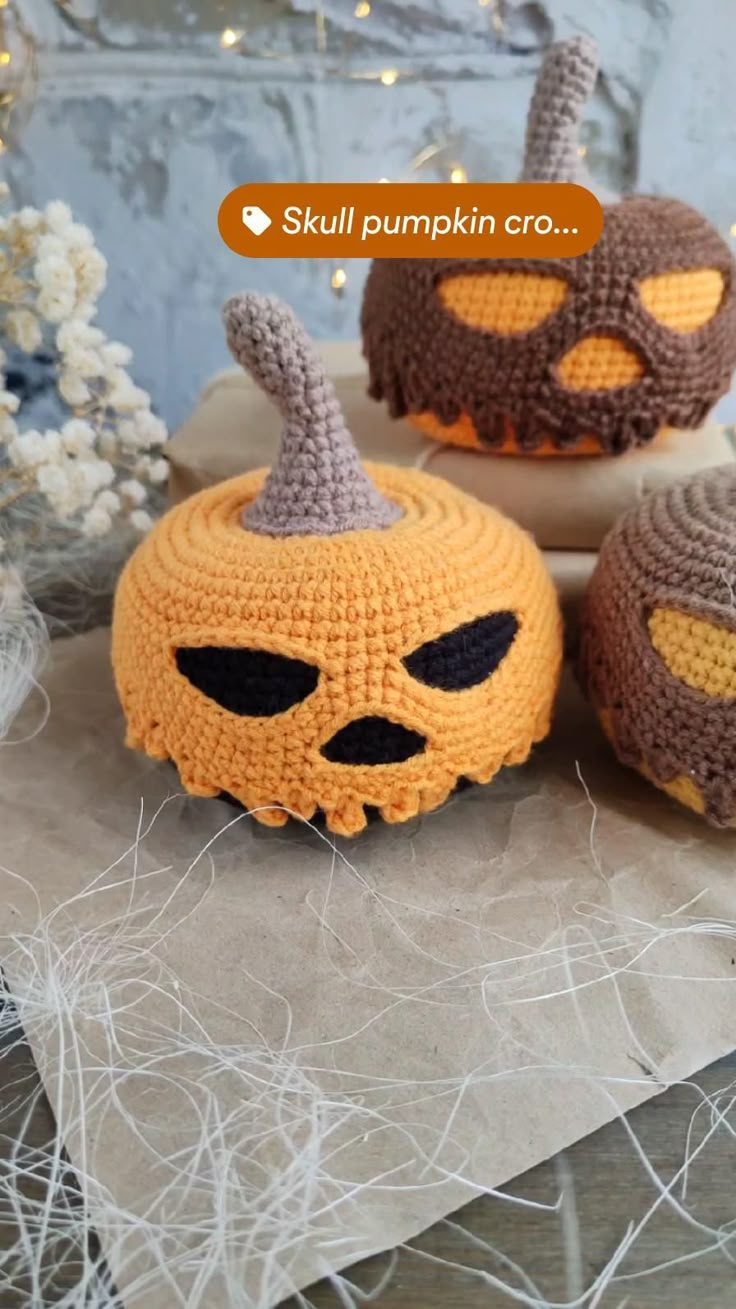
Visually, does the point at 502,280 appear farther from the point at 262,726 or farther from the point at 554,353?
the point at 262,726

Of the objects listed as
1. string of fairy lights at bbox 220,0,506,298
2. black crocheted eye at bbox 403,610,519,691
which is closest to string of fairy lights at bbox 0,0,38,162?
string of fairy lights at bbox 220,0,506,298

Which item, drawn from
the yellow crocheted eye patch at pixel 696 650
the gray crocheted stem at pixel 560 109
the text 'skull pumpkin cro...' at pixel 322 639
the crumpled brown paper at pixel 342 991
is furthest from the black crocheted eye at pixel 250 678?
the gray crocheted stem at pixel 560 109

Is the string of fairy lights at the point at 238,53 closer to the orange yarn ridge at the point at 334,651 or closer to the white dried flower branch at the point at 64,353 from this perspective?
the white dried flower branch at the point at 64,353

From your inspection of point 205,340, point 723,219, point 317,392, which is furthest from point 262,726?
point 723,219

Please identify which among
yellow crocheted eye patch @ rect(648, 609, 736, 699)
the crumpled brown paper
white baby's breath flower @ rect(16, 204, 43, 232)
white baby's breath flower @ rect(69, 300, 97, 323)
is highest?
white baby's breath flower @ rect(16, 204, 43, 232)

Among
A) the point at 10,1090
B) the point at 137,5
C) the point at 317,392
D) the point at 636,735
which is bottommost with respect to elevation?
the point at 10,1090

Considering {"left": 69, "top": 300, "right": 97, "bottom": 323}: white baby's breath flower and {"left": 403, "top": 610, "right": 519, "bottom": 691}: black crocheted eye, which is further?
{"left": 69, "top": 300, "right": 97, "bottom": 323}: white baby's breath flower

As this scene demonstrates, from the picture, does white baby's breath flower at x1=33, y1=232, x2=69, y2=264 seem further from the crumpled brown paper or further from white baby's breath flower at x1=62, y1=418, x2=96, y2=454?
the crumpled brown paper
